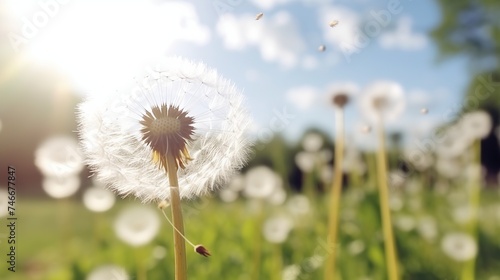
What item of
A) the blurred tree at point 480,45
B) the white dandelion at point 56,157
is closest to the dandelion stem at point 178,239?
the white dandelion at point 56,157

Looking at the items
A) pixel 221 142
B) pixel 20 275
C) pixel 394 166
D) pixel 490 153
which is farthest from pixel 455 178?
pixel 490 153

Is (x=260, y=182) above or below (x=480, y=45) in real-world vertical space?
below

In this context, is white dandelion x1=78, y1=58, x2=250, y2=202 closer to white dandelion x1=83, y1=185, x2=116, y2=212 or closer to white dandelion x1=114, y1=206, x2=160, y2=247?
white dandelion x1=114, y1=206, x2=160, y2=247

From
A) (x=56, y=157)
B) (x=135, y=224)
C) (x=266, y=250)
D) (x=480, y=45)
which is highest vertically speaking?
(x=480, y=45)

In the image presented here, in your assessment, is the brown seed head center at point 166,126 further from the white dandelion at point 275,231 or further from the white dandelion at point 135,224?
the white dandelion at point 275,231

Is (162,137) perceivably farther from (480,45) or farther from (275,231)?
(480,45)

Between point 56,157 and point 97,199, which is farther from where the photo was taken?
point 97,199

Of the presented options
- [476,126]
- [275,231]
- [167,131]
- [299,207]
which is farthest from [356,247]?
[167,131]
